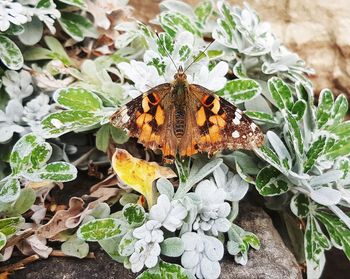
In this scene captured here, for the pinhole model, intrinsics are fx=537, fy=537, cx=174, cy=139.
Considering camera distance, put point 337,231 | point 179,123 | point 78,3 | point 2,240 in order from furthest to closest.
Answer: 1. point 78,3
2. point 337,231
3. point 179,123
4. point 2,240

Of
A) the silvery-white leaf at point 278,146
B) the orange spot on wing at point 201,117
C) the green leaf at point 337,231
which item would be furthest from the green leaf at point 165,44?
the green leaf at point 337,231

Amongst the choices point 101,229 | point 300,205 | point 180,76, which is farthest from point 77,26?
point 300,205

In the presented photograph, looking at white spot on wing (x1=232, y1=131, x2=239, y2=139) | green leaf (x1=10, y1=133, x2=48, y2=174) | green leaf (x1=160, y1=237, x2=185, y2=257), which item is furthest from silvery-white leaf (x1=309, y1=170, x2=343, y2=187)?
green leaf (x1=10, y1=133, x2=48, y2=174)

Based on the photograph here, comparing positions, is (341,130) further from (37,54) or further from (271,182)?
(37,54)

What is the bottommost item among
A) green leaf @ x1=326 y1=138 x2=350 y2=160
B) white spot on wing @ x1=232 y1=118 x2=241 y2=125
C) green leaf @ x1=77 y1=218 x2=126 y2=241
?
green leaf @ x1=77 y1=218 x2=126 y2=241

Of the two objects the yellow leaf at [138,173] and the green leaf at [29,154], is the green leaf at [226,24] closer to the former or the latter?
the yellow leaf at [138,173]

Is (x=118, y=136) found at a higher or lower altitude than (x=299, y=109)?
lower

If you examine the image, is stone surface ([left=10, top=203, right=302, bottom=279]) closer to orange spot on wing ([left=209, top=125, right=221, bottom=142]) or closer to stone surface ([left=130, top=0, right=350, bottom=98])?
orange spot on wing ([left=209, top=125, right=221, bottom=142])

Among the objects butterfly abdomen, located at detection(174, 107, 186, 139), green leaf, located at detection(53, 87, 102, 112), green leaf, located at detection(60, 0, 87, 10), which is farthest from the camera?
green leaf, located at detection(60, 0, 87, 10)
